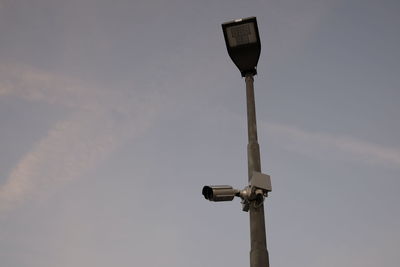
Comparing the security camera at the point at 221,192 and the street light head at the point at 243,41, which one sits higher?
the street light head at the point at 243,41

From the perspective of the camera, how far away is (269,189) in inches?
200

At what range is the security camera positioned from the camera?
5273mm

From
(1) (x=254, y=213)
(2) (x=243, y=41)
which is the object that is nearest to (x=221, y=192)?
(1) (x=254, y=213)

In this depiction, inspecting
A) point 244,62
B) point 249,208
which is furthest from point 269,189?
point 244,62

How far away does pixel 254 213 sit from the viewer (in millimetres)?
5059

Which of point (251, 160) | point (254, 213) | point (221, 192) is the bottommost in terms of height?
point (254, 213)

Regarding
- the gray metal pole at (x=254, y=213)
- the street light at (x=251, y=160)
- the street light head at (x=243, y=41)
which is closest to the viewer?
the gray metal pole at (x=254, y=213)

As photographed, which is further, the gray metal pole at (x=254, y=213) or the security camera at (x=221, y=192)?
the security camera at (x=221, y=192)

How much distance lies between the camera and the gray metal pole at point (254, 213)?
472 centimetres

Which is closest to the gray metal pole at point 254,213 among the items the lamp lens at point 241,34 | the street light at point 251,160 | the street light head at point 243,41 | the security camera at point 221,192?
the street light at point 251,160

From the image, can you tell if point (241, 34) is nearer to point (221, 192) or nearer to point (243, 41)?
point (243, 41)

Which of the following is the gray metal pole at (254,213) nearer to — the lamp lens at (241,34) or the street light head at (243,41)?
the street light head at (243,41)

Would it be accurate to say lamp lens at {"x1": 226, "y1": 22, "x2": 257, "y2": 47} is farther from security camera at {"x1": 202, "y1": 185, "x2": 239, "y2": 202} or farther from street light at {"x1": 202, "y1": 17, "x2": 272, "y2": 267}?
security camera at {"x1": 202, "y1": 185, "x2": 239, "y2": 202}

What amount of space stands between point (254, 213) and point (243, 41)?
8.77ft
